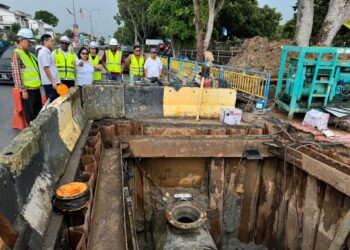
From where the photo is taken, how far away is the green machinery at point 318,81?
704 cm

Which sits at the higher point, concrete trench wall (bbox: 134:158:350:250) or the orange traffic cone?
the orange traffic cone

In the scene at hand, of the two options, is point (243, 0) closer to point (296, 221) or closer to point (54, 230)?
point (296, 221)

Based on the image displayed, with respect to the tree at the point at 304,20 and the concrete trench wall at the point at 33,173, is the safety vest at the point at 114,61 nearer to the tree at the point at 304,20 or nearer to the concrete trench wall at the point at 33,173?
the concrete trench wall at the point at 33,173

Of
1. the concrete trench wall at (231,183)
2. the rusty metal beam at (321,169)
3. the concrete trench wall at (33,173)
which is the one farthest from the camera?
the rusty metal beam at (321,169)

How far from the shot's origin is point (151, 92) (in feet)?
21.9

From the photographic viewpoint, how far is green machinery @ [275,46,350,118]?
7043 millimetres

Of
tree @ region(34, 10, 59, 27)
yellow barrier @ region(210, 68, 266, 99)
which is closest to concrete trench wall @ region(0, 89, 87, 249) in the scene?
yellow barrier @ region(210, 68, 266, 99)

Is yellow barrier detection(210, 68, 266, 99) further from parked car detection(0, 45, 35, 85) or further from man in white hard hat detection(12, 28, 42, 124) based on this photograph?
parked car detection(0, 45, 35, 85)

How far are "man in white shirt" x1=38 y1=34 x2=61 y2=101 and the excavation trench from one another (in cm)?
128

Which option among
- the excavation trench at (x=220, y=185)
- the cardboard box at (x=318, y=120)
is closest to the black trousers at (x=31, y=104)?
the excavation trench at (x=220, y=185)

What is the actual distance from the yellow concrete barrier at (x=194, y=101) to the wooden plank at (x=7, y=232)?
5.12 metres

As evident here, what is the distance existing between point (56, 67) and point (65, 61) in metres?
0.37

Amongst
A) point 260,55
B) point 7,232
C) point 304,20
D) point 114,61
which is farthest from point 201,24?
point 7,232

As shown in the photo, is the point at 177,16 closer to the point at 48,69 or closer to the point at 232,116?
the point at 232,116
